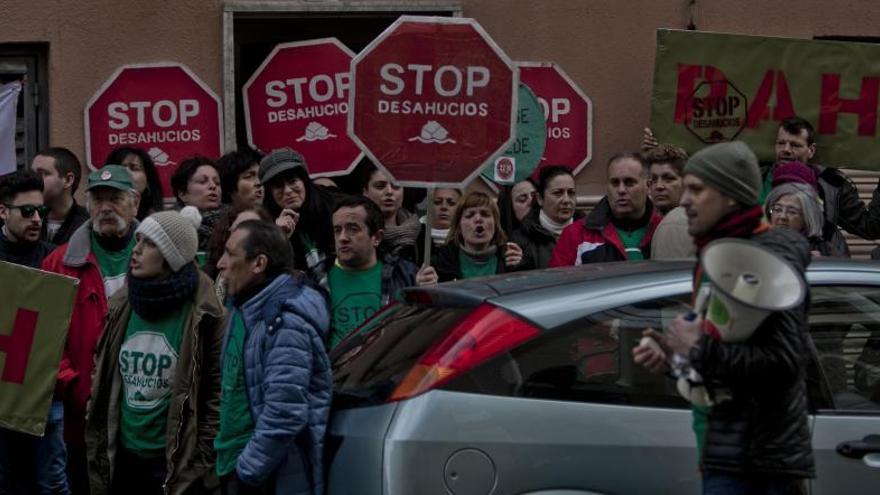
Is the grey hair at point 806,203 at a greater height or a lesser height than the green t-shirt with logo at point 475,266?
greater

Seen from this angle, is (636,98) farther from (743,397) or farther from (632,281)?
(743,397)

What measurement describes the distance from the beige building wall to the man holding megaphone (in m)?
6.99

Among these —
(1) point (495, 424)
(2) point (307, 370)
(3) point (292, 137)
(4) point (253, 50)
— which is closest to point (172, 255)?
(2) point (307, 370)

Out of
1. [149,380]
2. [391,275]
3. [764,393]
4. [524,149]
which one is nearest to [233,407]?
[149,380]

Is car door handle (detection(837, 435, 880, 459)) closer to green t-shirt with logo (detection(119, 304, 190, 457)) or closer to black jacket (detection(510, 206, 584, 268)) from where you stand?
green t-shirt with logo (detection(119, 304, 190, 457))

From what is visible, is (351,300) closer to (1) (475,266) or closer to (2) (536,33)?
(1) (475,266)

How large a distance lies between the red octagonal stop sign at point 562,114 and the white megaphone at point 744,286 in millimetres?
6967

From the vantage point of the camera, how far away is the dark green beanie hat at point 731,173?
16.1 ft

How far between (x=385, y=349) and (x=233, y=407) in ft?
2.09

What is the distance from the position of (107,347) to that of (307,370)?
127 cm

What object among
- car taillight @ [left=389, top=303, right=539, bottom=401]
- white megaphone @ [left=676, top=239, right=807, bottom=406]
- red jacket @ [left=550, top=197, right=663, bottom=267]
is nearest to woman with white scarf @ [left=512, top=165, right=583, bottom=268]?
red jacket @ [left=550, top=197, right=663, bottom=267]

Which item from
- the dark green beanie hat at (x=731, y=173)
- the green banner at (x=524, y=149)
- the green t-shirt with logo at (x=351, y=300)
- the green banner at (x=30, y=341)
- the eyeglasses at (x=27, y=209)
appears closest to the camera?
the dark green beanie hat at (x=731, y=173)

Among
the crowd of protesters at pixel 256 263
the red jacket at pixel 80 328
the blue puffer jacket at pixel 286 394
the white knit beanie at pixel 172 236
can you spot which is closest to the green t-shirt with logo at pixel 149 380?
the crowd of protesters at pixel 256 263

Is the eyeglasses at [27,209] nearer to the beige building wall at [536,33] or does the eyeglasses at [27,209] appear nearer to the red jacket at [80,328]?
the red jacket at [80,328]
